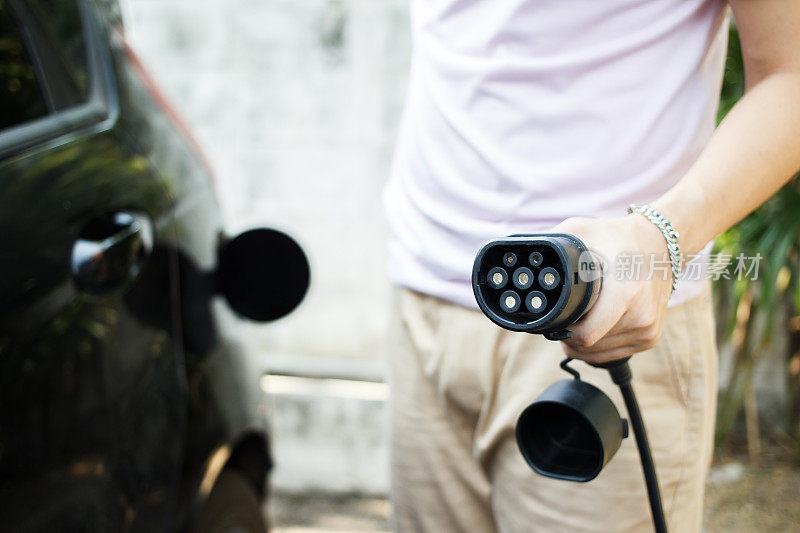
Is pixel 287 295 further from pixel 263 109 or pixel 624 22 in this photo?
pixel 263 109

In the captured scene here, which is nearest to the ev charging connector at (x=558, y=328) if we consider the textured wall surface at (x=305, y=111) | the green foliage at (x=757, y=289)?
the green foliage at (x=757, y=289)

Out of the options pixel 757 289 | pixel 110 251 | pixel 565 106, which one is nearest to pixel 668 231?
pixel 565 106

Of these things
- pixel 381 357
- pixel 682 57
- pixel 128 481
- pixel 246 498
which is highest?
pixel 682 57

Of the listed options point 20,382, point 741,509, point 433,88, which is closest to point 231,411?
point 20,382

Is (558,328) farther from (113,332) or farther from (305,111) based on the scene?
(305,111)

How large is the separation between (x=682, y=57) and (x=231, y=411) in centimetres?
99

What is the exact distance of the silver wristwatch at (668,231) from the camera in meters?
0.82

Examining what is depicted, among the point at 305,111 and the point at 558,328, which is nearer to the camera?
the point at 558,328

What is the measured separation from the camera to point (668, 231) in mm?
821

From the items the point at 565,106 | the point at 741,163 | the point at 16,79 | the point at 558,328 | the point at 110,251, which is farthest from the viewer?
the point at 16,79

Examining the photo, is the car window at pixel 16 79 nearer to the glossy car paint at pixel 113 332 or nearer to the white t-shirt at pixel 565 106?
the glossy car paint at pixel 113 332

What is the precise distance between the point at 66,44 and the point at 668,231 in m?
1.09

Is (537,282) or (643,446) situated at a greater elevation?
(537,282)

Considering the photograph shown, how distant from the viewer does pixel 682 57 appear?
0.97m
